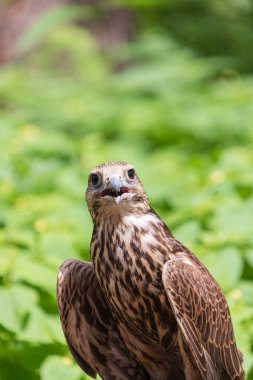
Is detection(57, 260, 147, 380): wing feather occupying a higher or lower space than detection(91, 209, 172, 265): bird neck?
lower

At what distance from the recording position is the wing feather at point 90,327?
13.7 feet

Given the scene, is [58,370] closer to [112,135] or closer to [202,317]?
[202,317]

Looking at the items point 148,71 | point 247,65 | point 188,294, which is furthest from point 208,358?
point 247,65

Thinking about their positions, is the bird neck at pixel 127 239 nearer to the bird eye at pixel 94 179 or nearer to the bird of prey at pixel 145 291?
the bird of prey at pixel 145 291

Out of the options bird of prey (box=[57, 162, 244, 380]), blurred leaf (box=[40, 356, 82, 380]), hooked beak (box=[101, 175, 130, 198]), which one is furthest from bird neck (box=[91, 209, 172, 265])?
blurred leaf (box=[40, 356, 82, 380])

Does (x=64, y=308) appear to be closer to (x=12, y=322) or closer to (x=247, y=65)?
(x=12, y=322)

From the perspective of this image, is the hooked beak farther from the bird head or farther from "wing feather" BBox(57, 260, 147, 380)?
"wing feather" BBox(57, 260, 147, 380)

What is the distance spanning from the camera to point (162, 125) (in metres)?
8.96

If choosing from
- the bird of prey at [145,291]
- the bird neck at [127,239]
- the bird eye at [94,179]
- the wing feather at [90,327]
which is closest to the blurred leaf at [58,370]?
the wing feather at [90,327]

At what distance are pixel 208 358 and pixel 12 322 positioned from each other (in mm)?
1038

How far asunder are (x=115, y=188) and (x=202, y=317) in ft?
1.85

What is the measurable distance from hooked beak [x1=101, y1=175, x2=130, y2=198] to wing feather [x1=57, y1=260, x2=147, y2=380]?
0.41 meters

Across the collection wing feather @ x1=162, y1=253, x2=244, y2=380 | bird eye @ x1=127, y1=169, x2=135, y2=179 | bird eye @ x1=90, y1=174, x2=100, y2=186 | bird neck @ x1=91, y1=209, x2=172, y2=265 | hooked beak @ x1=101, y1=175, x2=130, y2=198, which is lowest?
wing feather @ x1=162, y1=253, x2=244, y2=380

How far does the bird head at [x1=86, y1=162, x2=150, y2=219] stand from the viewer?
3871 mm
